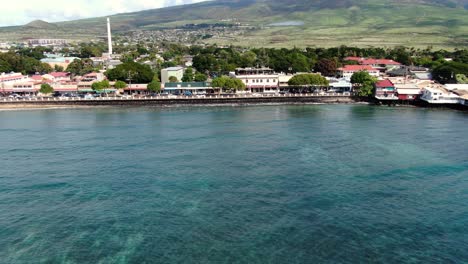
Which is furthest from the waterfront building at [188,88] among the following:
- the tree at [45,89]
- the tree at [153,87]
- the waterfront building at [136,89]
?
the tree at [45,89]

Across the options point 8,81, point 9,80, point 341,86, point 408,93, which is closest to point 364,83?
point 341,86

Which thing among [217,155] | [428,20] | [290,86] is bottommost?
[217,155]

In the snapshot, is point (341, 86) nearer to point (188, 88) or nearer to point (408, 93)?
point (408, 93)

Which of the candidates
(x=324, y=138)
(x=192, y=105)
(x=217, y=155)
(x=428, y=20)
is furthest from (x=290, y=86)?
(x=428, y=20)

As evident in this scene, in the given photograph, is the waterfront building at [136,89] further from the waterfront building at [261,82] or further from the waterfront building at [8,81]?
the waterfront building at [8,81]

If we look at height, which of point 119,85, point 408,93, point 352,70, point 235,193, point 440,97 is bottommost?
point 235,193

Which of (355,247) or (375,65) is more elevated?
(375,65)

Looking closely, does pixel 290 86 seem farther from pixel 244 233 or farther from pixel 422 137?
pixel 244 233
